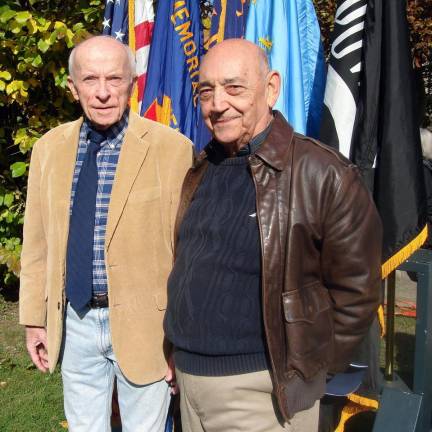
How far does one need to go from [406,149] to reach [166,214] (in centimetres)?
124

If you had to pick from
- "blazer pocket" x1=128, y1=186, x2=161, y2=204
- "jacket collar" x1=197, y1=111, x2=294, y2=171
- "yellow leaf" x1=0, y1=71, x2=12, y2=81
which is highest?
"yellow leaf" x1=0, y1=71, x2=12, y2=81

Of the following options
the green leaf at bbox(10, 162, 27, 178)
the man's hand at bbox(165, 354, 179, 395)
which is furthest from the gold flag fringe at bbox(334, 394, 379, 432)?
the green leaf at bbox(10, 162, 27, 178)

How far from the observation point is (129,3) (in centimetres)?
417

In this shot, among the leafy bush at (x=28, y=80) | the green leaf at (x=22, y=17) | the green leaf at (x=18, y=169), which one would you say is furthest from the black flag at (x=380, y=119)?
the green leaf at (x=18, y=169)

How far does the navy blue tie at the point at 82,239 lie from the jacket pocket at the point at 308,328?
84cm

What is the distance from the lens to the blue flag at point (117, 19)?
4207mm

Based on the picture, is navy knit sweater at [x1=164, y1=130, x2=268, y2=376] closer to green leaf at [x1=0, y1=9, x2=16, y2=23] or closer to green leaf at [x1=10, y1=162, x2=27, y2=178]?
green leaf at [x1=0, y1=9, x2=16, y2=23]

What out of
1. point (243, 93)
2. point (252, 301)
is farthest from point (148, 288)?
point (243, 93)

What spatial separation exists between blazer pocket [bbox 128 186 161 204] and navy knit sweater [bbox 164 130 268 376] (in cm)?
30

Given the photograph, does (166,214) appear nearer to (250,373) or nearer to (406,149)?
(250,373)

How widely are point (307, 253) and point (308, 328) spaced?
0.24 m

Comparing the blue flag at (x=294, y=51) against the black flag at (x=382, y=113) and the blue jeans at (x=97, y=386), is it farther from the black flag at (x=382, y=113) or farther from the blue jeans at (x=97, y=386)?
the blue jeans at (x=97, y=386)

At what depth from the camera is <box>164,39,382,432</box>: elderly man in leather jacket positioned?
6.14ft

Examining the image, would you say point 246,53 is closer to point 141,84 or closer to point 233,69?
point 233,69
